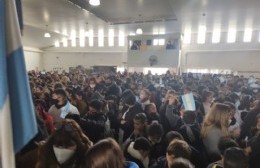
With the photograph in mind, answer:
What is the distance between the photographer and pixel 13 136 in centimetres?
117

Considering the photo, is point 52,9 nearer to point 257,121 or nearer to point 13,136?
point 257,121

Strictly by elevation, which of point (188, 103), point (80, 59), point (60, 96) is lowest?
point (188, 103)

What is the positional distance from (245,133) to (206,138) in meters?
1.06

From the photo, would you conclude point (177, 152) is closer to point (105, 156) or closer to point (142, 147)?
point (142, 147)

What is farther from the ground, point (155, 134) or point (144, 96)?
point (144, 96)

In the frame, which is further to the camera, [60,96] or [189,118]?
[60,96]

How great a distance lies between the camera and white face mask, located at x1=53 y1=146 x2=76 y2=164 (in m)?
2.18

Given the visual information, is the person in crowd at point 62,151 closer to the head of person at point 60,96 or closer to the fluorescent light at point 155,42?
the head of person at point 60,96

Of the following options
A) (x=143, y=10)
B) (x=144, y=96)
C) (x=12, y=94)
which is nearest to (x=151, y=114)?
(x=144, y=96)

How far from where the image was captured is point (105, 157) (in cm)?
183

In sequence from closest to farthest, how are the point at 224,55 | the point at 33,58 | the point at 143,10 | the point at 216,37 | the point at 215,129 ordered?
the point at 215,129 < the point at 143,10 < the point at 224,55 < the point at 216,37 < the point at 33,58

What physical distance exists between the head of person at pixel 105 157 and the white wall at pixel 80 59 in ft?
85.6

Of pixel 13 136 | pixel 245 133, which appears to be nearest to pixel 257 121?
pixel 245 133

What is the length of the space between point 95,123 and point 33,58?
29.0 m
